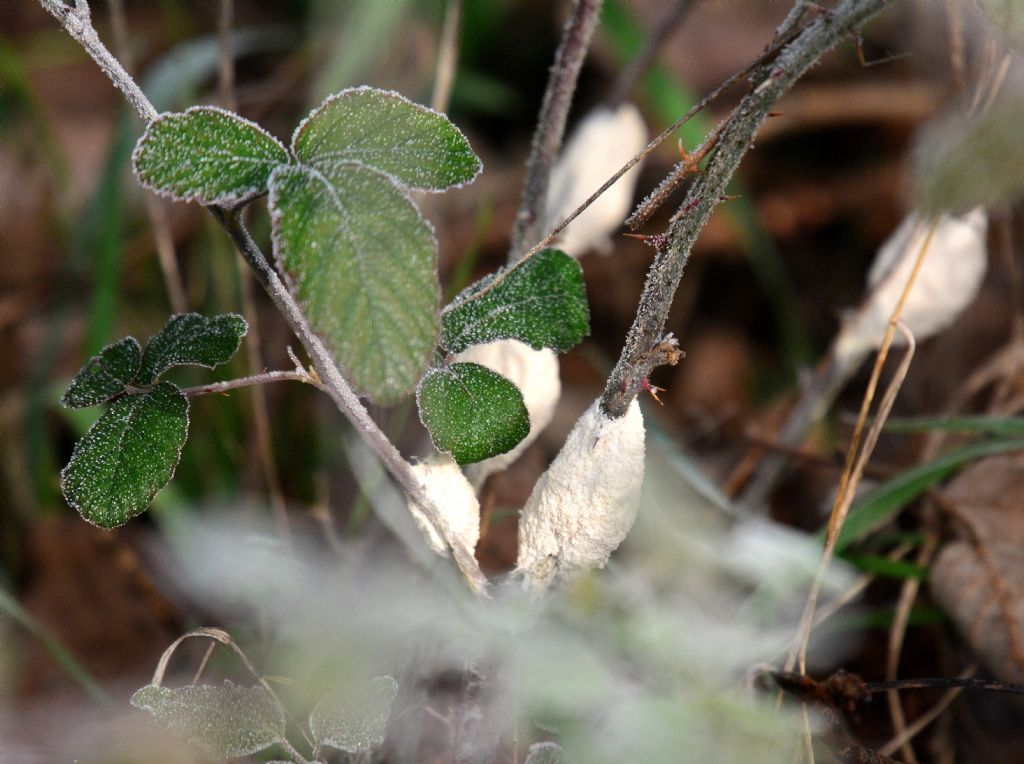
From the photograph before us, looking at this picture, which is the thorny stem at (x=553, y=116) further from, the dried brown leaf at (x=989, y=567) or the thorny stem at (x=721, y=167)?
the dried brown leaf at (x=989, y=567)

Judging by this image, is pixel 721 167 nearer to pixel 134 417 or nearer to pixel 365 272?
pixel 365 272

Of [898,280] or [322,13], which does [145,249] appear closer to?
[322,13]

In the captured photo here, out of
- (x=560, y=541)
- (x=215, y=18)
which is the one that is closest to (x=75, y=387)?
(x=560, y=541)

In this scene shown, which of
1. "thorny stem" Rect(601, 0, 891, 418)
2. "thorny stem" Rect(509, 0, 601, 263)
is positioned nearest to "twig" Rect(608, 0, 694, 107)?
"thorny stem" Rect(509, 0, 601, 263)

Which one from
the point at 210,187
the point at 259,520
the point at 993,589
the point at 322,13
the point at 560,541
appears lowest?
the point at 259,520

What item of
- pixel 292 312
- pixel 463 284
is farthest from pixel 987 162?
pixel 463 284

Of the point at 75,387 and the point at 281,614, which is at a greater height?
the point at 75,387

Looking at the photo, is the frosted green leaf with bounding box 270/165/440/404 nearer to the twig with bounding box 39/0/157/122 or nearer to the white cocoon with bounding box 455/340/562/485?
the twig with bounding box 39/0/157/122
